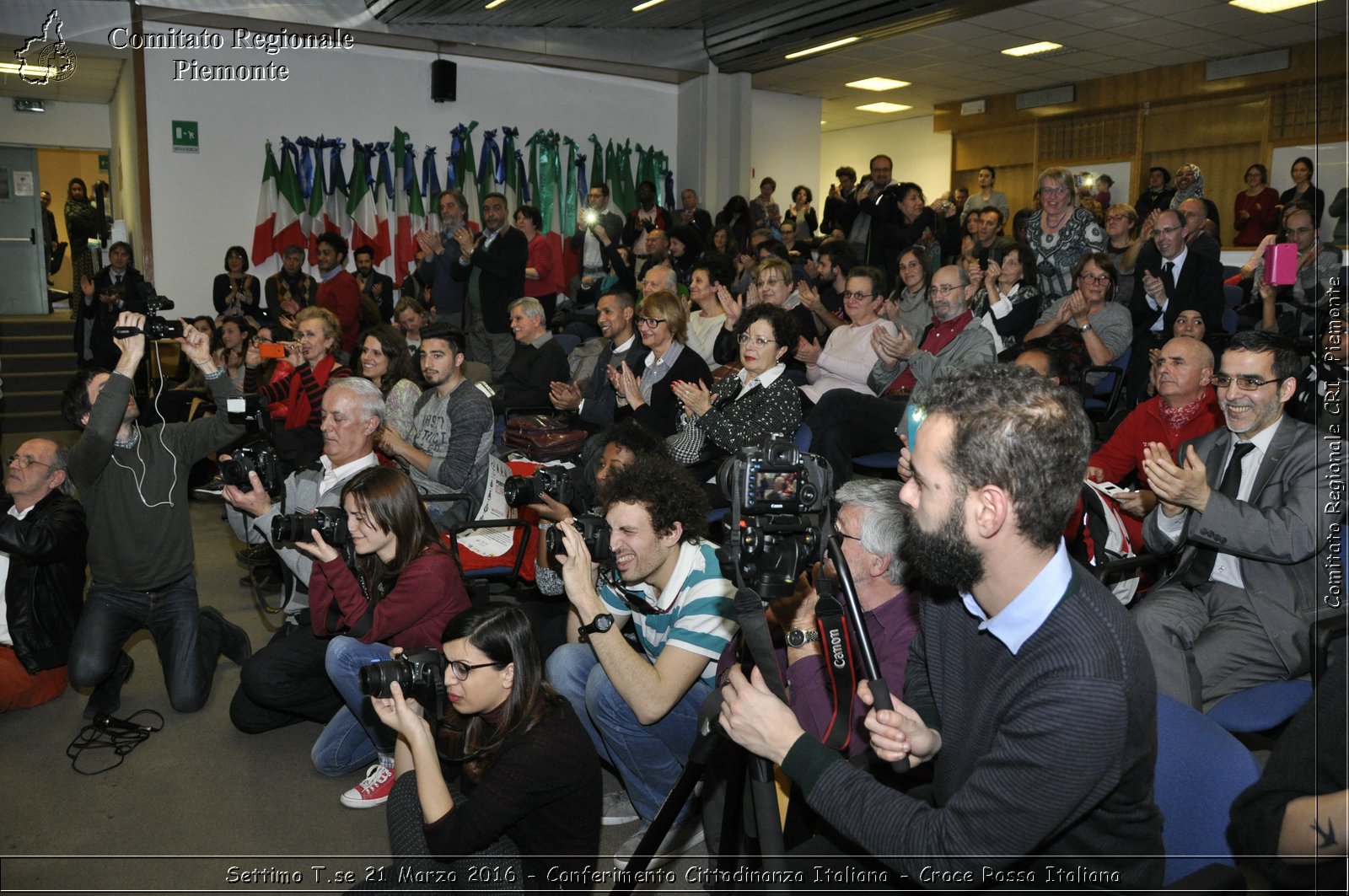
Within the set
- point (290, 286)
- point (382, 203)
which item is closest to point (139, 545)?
point (290, 286)

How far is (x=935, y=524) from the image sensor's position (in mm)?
1356

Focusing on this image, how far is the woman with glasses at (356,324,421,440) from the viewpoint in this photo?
14.3 feet

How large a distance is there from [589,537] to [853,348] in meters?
2.84

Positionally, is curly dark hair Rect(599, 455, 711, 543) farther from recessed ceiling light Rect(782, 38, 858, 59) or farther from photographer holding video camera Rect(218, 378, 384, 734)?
recessed ceiling light Rect(782, 38, 858, 59)

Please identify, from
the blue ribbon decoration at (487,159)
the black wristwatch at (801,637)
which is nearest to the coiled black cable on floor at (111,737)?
the black wristwatch at (801,637)

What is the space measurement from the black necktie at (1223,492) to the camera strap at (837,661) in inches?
45.4

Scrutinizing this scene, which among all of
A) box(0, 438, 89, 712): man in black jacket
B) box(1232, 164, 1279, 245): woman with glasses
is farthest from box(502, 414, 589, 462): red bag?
box(1232, 164, 1279, 245): woman with glasses

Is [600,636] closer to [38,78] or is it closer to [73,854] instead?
[73,854]

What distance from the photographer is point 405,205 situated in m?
9.58

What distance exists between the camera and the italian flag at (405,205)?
945 centimetres

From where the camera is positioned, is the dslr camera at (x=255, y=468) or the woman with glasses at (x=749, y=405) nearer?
the dslr camera at (x=255, y=468)

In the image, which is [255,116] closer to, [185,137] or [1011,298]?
[185,137]

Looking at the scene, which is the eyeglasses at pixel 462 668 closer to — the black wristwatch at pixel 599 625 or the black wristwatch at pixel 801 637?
the black wristwatch at pixel 599 625

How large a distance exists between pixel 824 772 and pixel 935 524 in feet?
1.27
